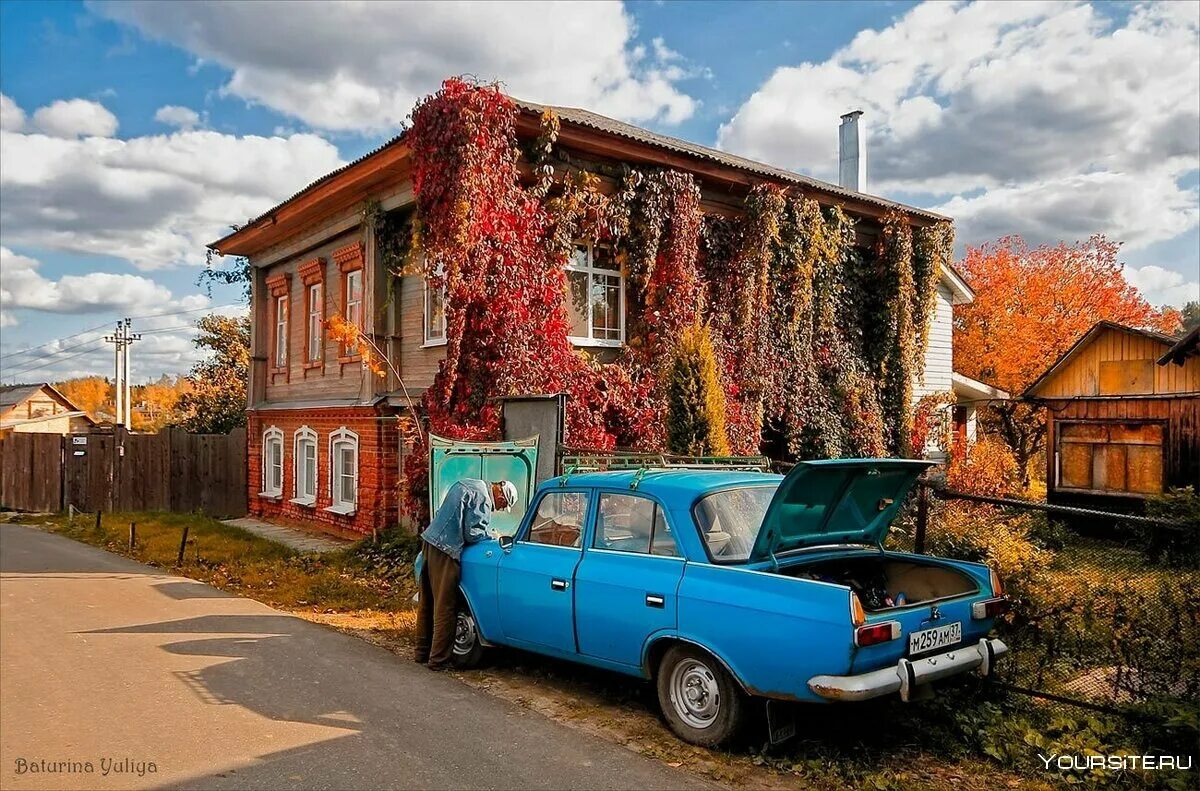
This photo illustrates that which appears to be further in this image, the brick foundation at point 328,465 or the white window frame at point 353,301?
the white window frame at point 353,301

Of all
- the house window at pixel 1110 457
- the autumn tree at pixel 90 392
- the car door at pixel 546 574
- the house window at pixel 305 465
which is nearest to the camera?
the car door at pixel 546 574

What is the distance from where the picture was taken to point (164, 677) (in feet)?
24.2

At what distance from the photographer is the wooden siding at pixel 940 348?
2159 centimetres

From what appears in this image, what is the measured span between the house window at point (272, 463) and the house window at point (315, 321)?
2.15m

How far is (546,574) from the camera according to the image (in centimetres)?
645

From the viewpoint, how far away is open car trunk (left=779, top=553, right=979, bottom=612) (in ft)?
19.1

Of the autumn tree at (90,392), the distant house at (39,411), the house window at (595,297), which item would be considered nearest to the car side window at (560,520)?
the house window at (595,297)

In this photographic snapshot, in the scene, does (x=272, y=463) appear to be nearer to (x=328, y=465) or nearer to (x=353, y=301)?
(x=328, y=465)

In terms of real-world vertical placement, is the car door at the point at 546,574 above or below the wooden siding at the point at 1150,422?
below

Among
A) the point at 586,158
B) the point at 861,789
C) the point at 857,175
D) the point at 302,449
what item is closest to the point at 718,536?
the point at 861,789

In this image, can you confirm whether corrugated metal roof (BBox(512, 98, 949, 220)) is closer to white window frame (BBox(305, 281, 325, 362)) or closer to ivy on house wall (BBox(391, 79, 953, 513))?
ivy on house wall (BBox(391, 79, 953, 513))

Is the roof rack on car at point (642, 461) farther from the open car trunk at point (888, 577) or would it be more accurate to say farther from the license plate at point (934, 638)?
the license plate at point (934, 638)

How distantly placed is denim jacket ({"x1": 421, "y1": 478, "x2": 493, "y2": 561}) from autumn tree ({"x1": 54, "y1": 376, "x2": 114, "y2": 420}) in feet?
412

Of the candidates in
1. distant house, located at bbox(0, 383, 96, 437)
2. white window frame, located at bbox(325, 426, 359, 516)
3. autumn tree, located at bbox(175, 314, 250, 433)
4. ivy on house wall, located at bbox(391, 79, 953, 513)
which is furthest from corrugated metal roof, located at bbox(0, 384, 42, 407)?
ivy on house wall, located at bbox(391, 79, 953, 513)
